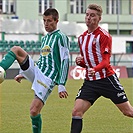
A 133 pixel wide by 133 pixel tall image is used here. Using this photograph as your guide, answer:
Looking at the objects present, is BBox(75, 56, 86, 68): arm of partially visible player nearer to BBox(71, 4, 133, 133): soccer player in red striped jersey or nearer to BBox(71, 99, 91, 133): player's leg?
BBox(71, 4, 133, 133): soccer player in red striped jersey

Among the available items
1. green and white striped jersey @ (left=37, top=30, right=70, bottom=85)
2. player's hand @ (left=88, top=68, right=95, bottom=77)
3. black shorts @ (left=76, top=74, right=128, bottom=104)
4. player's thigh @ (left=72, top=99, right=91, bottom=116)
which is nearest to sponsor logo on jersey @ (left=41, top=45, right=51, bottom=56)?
green and white striped jersey @ (left=37, top=30, right=70, bottom=85)

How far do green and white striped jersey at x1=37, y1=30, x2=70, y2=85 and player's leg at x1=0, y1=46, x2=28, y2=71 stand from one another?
70 cm

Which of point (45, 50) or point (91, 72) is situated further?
point (45, 50)

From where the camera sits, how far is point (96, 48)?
743 centimetres

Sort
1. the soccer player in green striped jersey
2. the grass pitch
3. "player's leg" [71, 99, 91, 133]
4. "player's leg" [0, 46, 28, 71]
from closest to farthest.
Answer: "player's leg" [0, 46, 28, 71], "player's leg" [71, 99, 91, 133], the soccer player in green striped jersey, the grass pitch

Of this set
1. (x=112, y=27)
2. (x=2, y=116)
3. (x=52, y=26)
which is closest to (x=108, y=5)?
(x=112, y=27)

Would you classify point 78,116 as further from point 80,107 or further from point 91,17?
point 91,17

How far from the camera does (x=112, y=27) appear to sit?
181ft

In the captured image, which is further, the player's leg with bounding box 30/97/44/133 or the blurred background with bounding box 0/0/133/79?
the blurred background with bounding box 0/0/133/79

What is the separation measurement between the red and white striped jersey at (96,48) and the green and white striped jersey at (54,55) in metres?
0.40

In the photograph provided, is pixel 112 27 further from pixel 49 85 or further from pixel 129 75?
pixel 49 85

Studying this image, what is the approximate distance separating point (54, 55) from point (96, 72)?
0.79m

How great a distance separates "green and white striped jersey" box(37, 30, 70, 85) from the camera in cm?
786

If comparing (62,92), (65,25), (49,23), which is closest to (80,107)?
(62,92)
